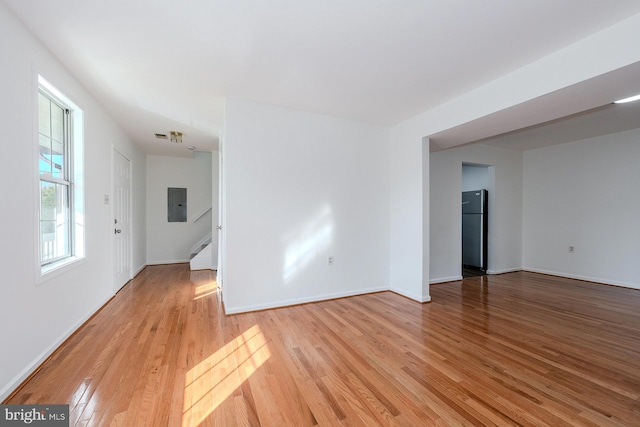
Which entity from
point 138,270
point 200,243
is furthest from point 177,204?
point 138,270

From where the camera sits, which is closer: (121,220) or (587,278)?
(121,220)

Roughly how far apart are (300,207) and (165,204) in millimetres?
4496

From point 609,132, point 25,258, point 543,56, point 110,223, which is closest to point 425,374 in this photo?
point 543,56

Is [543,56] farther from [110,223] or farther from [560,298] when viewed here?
[110,223]

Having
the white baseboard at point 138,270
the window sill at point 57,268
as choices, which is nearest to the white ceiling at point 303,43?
the window sill at point 57,268

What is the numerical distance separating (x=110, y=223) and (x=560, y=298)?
6.56 m

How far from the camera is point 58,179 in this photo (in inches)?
100

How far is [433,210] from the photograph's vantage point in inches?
181

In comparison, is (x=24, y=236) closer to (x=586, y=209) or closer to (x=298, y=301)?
(x=298, y=301)

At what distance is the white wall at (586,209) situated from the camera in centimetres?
444

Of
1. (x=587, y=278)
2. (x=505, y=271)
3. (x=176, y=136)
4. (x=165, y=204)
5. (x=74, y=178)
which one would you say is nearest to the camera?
(x=74, y=178)

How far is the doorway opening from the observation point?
5488mm

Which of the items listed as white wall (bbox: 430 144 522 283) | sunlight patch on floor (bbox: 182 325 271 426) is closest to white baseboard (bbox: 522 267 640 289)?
white wall (bbox: 430 144 522 283)

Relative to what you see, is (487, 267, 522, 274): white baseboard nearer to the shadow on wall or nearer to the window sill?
the shadow on wall
